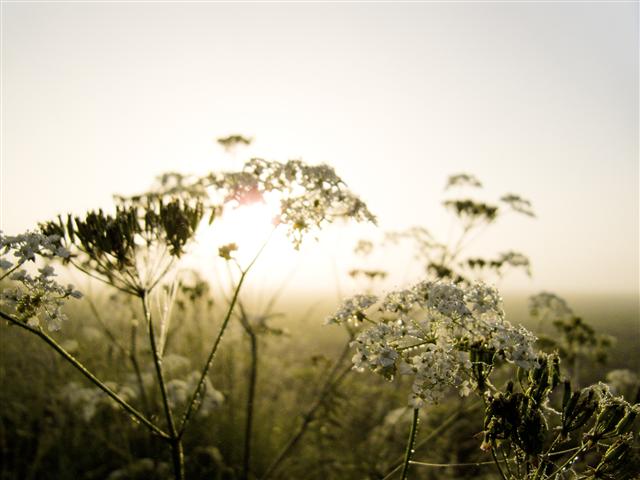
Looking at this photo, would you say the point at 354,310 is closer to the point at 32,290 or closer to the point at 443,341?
the point at 443,341

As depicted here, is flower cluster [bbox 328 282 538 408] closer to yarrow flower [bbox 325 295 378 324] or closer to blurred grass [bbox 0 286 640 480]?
yarrow flower [bbox 325 295 378 324]

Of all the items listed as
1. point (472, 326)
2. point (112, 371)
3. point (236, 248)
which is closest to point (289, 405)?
point (112, 371)

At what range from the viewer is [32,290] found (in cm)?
312

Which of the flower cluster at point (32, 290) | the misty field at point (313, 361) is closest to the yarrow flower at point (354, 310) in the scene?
the misty field at point (313, 361)

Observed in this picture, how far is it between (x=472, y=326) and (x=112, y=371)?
763 centimetres

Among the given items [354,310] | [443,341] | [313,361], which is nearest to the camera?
[443,341]

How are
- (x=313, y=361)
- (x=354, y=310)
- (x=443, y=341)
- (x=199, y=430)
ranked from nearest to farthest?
(x=443, y=341) < (x=354, y=310) < (x=313, y=361) < (x=199, y=430)

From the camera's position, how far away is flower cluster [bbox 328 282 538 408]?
2.70 m

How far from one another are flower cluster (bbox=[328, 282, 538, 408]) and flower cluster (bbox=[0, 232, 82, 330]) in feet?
7.44

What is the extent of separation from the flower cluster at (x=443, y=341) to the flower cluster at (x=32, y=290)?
7.44 feet

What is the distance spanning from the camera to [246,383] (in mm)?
10172

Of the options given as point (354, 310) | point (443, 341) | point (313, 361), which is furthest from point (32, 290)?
point (313, 361)

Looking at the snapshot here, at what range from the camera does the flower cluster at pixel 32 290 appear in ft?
9.82

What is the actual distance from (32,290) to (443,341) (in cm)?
305
